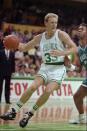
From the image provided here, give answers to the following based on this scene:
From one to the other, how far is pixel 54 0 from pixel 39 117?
Result: 52.2ft

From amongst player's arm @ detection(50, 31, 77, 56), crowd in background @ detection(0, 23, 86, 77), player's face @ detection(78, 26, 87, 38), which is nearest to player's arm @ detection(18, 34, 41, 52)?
player's arm @ detection(50, 31, 77, 56)

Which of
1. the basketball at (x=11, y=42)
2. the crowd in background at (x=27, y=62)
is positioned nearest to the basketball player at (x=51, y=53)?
the basketball at (x=11, y=42)

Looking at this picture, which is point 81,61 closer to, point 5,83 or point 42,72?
point 42,72

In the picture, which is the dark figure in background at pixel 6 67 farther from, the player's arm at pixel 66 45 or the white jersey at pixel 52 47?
the player's arm at pixel 66 45

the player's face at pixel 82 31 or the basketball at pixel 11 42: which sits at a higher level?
the player's face at pixel 82 31

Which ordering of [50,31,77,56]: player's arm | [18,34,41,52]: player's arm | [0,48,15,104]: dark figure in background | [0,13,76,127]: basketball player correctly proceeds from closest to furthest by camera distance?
[50,31,77,56]: player's arm, [0,13,76,127]: basketball player, [18,34,41,52]: player's arm, [0,48,15,104]: dark figure in background

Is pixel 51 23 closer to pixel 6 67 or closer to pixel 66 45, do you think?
pixel 66 45

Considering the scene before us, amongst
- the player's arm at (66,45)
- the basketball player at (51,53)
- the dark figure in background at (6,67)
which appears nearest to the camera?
the player's arm at (66,45)

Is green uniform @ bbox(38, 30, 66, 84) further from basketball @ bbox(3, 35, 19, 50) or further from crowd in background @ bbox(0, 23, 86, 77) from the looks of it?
crowd in background @ bbox(0, 23, 86, 77)

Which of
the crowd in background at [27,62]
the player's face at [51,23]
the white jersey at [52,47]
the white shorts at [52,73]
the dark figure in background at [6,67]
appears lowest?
the crowd in background at [27,62]

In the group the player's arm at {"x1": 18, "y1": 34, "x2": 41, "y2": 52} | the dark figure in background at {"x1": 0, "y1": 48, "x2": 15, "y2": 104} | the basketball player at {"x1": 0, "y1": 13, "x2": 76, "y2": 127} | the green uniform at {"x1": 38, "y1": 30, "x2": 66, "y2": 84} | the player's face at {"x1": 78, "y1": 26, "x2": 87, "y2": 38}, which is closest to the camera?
the basketball player at {"x1": 0, "y1": 13, "x2": 76, "y2": 127}

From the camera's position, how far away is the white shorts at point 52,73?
8.56 m

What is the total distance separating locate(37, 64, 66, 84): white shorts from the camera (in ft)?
28.1

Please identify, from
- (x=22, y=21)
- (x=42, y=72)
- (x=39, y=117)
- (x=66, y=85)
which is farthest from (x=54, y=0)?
(x=42, y=72)
